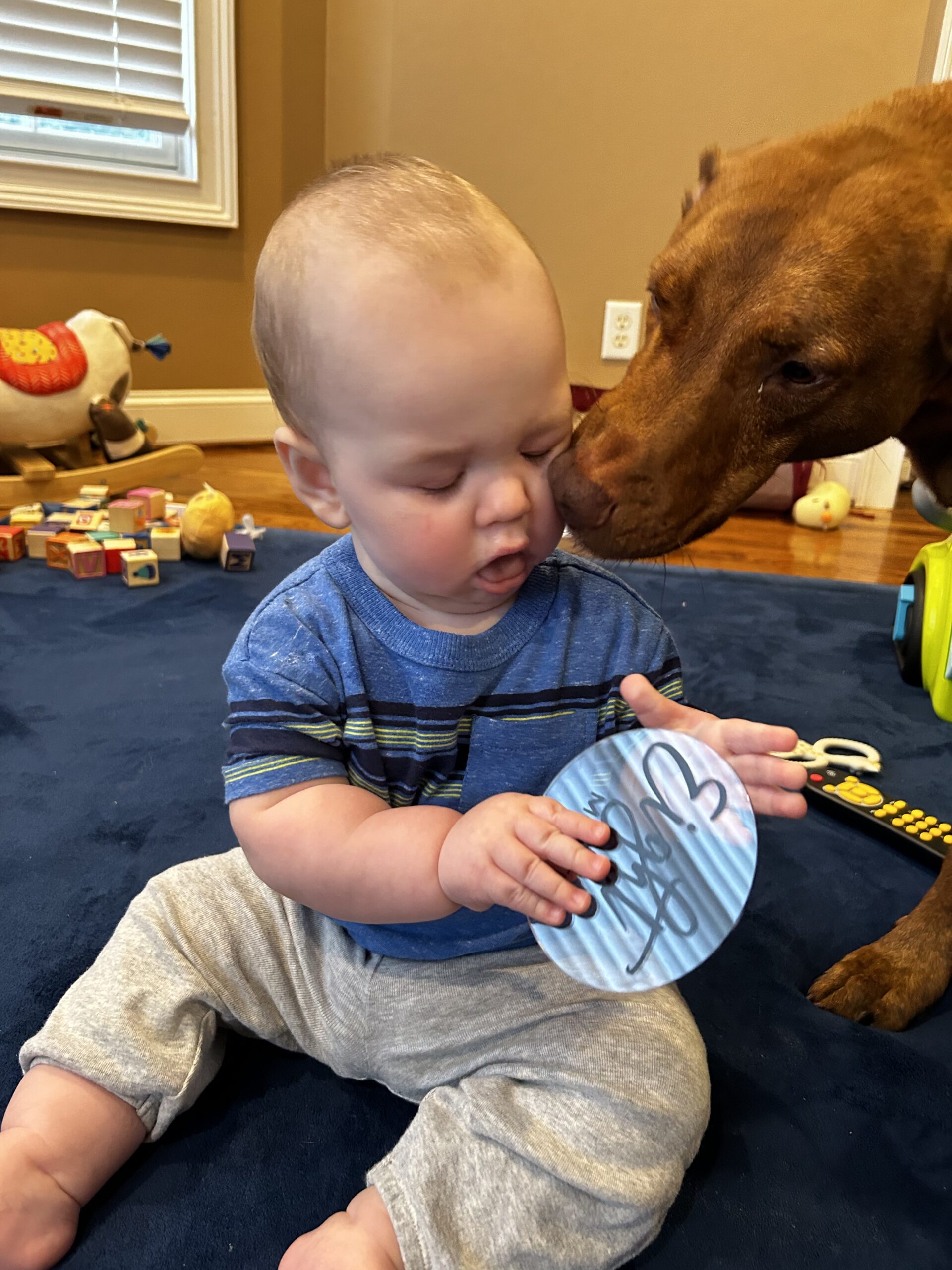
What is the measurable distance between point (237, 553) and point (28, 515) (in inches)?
20.2

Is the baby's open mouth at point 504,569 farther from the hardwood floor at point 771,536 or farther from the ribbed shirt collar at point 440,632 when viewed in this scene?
the hardwood floor at point 771,536

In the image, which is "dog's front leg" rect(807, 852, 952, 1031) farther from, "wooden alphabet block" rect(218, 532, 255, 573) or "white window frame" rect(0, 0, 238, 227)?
"white window frame" rect(0, 0, 238, 227)

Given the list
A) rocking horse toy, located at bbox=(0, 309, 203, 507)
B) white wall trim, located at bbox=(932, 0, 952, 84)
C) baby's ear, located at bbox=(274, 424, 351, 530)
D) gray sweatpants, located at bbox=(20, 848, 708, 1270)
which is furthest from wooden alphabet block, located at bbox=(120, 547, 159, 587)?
white wall trim, located at bbox=(932, 0, 952, 84)

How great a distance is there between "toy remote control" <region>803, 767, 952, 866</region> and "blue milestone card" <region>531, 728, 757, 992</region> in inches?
22.6

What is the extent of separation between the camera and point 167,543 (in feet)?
6.31

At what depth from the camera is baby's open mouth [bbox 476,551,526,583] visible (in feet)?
2.00

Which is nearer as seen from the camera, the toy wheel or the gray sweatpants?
the gray sweatpants

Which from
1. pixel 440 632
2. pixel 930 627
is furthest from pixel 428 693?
pixel 930 627

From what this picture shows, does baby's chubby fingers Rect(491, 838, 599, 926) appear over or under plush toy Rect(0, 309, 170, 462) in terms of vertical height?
under

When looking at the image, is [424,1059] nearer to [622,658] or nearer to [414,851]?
[414,851]

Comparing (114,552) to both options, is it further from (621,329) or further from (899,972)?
(621,329)

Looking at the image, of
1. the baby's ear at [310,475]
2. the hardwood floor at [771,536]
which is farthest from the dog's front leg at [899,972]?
the hardwood floor at [771,536]

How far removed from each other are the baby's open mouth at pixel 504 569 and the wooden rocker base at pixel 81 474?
1839 millimetres

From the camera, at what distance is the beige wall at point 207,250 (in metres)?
2.63
